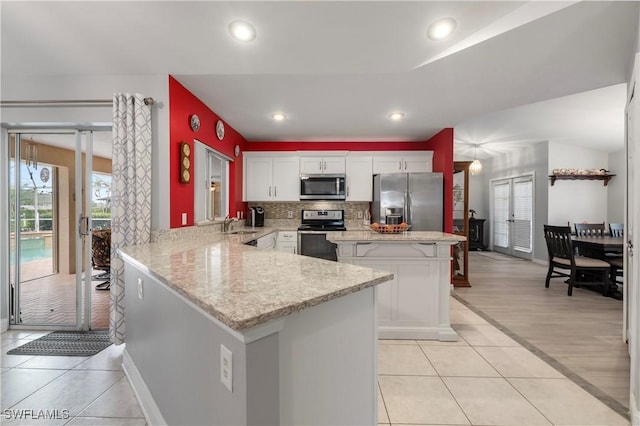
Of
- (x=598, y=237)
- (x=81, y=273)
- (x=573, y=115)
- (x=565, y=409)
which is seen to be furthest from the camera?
(x=598, y=237)

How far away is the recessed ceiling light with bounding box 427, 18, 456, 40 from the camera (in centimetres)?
184

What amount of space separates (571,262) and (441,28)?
395 cm

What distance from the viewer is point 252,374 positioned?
781 millimetres

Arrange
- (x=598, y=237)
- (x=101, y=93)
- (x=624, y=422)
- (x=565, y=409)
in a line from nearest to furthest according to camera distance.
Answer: (x=624, y=422)
(x=565, y=409)
(x=101, y=93)
(x=598, y=237)

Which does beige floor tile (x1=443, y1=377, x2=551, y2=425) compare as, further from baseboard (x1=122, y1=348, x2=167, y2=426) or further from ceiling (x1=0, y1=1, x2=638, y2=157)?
ceiling (x1=0, y1=1, x2=638, y2=157)

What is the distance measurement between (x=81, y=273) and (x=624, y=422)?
429cm

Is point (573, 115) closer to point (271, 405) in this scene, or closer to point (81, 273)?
point (271, 405)

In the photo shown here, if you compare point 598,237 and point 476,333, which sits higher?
point 598,237

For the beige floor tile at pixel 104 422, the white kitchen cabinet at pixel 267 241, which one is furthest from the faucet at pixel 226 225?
the beige floor tile at pixel 104 422

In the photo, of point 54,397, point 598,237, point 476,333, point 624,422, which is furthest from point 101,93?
point 598,237

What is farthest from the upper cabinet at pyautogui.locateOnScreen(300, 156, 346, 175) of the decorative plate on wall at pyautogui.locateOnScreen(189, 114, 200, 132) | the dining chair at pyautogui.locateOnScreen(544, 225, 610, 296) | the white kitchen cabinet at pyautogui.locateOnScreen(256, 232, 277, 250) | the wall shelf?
the wall shelf

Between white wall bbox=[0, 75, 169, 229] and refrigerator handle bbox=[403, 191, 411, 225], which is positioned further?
→ refrigerator handle bbox=[403, 191, 411, 225]

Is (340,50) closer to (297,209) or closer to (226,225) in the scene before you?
(226,225)

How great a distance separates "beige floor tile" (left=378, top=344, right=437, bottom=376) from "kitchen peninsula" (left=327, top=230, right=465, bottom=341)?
18 centimetres
